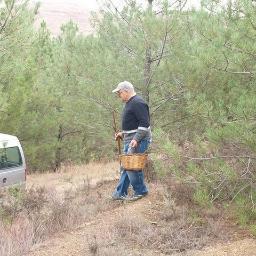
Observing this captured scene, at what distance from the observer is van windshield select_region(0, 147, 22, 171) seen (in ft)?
32.1

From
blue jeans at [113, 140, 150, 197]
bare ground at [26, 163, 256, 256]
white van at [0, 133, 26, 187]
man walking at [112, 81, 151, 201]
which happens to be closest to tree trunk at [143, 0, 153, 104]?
man walking at [112, 81, 151, 201]

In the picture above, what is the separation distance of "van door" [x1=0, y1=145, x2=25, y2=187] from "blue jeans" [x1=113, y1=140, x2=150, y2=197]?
2493mm

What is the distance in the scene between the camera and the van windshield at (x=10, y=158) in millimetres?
9789

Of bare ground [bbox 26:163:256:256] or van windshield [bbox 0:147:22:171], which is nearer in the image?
bare ground [bbox 26:163:256:256]

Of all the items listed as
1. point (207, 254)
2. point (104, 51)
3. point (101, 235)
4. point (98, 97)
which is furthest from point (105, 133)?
point (207, 254)

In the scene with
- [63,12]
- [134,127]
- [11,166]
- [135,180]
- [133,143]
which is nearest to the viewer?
[133,143]

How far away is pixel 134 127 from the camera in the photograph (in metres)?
7.78

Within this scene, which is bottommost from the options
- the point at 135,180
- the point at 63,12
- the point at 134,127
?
the point at 135,180

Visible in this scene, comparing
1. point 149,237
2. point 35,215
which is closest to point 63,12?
point 35,215

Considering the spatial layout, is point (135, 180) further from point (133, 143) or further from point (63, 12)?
point (63, 12)

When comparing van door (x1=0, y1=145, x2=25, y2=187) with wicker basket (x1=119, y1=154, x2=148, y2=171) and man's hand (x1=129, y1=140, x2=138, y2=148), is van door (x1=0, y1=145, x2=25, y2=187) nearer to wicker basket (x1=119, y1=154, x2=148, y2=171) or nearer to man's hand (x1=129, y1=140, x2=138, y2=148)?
wicker basket (x1=119, y1=154, x2=148, y2=171)

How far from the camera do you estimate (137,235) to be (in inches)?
248

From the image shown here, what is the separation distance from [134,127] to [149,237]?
2037 millimetres

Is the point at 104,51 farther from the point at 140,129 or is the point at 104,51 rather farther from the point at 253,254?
the point at 253,254
